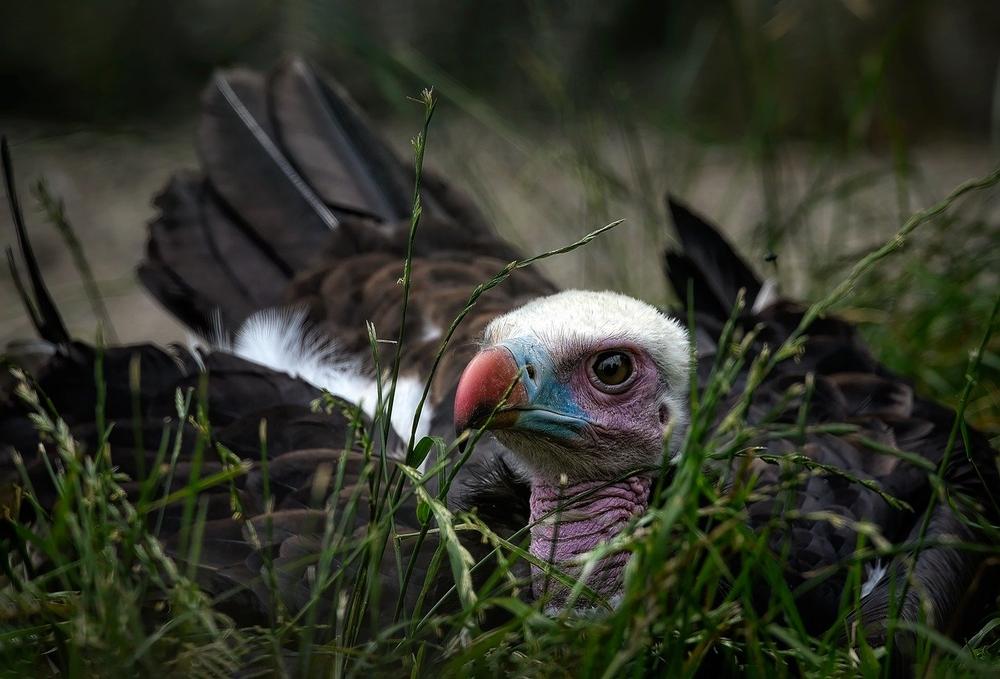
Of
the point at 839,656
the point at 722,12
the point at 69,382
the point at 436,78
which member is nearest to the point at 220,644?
the point at 839,656

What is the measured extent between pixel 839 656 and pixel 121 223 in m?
5.44

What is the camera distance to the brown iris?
7.55 feet

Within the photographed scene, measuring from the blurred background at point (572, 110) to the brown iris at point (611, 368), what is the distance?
179 cm

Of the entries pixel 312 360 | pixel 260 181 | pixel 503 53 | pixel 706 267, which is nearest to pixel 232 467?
pixel 312 360

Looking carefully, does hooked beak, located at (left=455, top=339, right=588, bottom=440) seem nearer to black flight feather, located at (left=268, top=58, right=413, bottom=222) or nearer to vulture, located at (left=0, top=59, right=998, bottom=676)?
vulture, located at (left=0, top=59, right=998, bottom=676)

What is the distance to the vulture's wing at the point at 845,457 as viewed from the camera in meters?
2.40

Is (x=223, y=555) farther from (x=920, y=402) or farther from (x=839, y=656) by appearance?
(x=920, y=402)

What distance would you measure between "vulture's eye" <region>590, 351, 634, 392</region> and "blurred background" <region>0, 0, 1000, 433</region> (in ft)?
5.88

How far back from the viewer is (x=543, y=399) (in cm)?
224

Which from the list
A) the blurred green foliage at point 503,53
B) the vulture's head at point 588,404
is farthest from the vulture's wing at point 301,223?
the blurred green foliage at point 503,53

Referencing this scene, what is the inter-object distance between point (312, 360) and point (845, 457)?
4.97 ft

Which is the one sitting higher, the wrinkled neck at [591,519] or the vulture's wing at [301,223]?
the vulture's wing at [301,223]

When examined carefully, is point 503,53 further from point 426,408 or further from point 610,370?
point 610,370

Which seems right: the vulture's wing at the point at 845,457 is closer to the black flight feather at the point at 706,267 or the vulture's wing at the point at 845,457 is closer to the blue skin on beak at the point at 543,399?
the black flight feather at the point at 706,267
